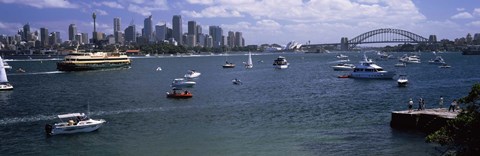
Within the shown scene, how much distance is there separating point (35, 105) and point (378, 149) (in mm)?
39590

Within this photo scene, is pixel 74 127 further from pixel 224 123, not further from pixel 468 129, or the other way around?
pixel 468 129

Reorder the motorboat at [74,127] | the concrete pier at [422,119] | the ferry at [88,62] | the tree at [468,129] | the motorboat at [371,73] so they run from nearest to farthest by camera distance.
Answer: the tree at [468,129] < the concrete pier at [422,119] < the motorboat at [74,127] < the motorboat at [371,73] < the ferry at [88,62]

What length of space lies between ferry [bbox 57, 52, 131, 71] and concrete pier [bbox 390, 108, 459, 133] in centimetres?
10488

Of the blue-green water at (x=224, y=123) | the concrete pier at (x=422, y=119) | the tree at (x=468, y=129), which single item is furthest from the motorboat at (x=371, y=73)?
the tree at (x=468, y=129)

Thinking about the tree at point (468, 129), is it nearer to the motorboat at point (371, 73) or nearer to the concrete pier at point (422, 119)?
the concrete pier at point (422, 119)

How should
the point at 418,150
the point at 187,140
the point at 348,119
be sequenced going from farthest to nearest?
the point at 348,119 < the point at 187,140 < the point at 418,150

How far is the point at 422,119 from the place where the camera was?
117ft

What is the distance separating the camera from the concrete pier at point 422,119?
34312 mm

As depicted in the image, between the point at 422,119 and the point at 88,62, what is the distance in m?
110

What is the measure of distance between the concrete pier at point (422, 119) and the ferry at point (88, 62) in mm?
104882

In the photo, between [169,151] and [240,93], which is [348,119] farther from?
[240,93]

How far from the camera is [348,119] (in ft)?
137

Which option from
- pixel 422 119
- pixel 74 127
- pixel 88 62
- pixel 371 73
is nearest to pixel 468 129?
pixel 422 119

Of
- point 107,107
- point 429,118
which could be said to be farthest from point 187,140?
point 107,107
